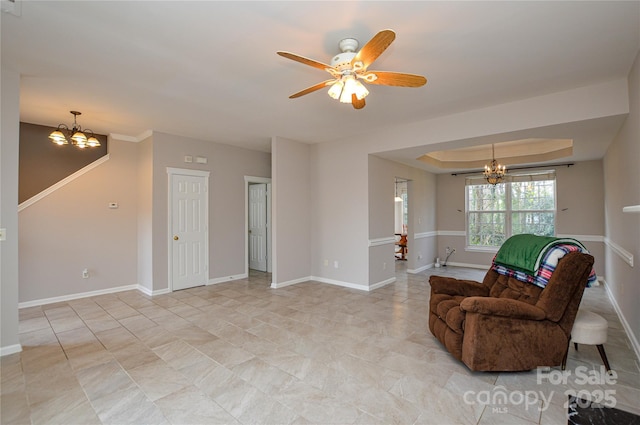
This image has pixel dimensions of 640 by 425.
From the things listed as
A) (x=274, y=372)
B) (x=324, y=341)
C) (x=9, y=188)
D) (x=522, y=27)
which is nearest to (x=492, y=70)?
(x=522, y=27)

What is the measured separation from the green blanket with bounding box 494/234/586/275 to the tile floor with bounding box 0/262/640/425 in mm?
908

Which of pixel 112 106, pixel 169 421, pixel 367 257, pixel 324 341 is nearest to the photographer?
pixel 169 421

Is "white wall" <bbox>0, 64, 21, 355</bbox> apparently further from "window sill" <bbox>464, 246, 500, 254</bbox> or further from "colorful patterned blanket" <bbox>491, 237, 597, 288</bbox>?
"window sill" <bbox>464, 246, 500, 254</bbox>

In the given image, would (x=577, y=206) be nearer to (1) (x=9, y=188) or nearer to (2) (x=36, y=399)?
(2) (x=36, y=399)

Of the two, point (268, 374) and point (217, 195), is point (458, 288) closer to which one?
point (268, 374)

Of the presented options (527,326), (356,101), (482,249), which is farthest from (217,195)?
(482,249)

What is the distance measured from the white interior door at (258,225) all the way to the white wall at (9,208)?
438cm

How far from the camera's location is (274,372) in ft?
8.45

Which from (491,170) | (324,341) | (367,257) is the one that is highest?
(491,170)

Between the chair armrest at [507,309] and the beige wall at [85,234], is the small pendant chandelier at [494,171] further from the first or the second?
the beige wall at [85,234]

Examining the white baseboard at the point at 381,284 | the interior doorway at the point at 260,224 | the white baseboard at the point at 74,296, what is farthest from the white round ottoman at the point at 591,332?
the white baseboard at the point at 74,296

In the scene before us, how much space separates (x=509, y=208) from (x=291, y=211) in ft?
17.0

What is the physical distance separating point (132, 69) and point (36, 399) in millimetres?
2872

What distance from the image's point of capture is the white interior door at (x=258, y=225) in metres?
7.02
